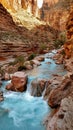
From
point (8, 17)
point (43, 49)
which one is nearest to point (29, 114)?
point (43, 49)

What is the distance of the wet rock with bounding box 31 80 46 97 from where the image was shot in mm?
12422

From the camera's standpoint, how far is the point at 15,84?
13.1m

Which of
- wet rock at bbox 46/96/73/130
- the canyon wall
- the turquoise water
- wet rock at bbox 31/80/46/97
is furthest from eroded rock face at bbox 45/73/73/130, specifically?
the canyon wall

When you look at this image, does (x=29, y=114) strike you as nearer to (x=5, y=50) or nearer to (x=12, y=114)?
(x=12, y=114)

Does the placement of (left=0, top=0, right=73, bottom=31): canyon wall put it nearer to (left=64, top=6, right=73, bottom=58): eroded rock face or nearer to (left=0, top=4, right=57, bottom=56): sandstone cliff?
(left=0, top=4, right=57, bottom=56): sandstone cliff

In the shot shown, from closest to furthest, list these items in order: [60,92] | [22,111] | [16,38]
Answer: [60,92] < [22,111] < [16,38]

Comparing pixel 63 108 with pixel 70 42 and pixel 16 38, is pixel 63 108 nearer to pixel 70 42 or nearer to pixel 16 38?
pixel 70 42

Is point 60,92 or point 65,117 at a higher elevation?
point 65,117

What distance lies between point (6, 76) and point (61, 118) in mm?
9563

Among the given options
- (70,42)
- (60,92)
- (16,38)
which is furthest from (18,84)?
(16,38)

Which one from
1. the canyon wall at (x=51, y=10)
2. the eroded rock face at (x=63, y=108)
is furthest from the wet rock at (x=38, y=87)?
the canyon wall at (x=51, y=10)

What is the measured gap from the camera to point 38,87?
1271 cm

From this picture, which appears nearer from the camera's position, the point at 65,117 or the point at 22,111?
the point at 65,117

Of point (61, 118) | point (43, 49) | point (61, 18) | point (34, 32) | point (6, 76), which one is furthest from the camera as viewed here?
point (61, 18)
